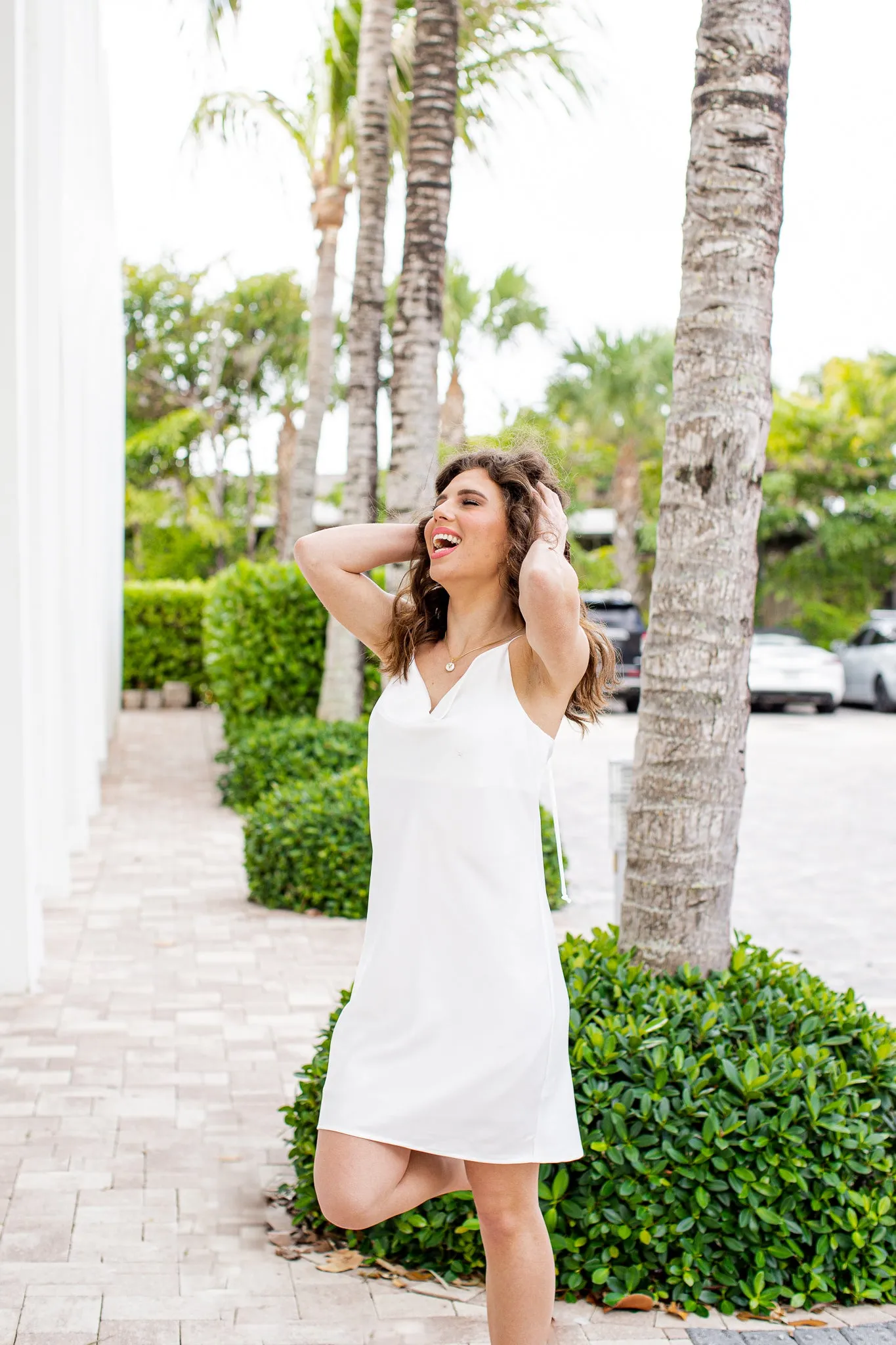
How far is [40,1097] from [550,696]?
2.82 metres

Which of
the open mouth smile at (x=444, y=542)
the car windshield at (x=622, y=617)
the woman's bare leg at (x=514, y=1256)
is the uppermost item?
the open mouth smile at (x=444, y=542)

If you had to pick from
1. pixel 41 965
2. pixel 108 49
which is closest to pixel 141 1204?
pixel 41 965

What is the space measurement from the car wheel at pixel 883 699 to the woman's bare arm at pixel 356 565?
19275 millimetres

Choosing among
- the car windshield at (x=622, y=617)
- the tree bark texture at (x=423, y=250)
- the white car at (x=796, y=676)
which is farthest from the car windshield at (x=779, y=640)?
the tree bark texture at (x=423, y=250)

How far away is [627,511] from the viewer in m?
28.5

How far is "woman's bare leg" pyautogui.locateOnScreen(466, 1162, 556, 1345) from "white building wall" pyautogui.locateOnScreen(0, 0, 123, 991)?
359 cm

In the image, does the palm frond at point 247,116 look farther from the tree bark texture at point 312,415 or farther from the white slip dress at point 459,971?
the white slip dress at point 459,971

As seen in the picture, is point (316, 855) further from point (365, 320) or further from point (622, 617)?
point (622, 617)

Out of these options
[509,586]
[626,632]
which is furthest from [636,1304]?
[626,632]

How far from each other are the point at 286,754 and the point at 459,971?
731 centimetres

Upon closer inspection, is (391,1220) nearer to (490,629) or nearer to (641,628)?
(490,629)

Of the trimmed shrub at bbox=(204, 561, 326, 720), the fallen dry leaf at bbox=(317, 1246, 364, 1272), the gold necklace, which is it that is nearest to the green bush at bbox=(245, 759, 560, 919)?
the trimmed shrub at bbox=(204, 561, 326, 720)

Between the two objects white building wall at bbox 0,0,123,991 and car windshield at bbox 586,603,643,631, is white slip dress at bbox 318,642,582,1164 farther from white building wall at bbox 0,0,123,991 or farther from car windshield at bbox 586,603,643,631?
car windshield at bbox 586,603,643,631

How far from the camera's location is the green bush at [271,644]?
1089cm
